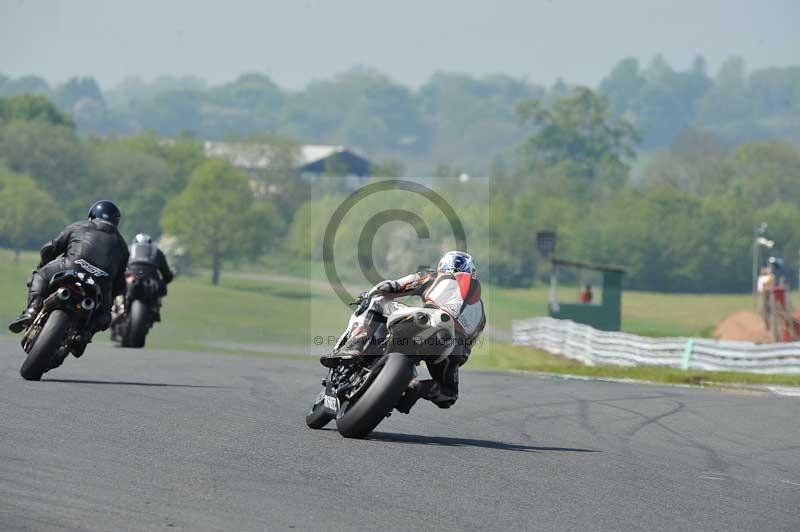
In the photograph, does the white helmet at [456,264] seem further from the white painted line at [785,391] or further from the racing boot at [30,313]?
the white painted line at [785,391]

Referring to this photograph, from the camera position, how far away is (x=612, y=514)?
341 inches

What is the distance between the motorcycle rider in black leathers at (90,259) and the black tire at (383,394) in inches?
182

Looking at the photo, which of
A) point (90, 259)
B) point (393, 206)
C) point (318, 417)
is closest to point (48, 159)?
point (393, 206)

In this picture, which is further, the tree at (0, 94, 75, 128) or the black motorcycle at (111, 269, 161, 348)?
the tree at (0, 94, 75, 128)

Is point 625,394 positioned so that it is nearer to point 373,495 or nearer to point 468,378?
point 468,378

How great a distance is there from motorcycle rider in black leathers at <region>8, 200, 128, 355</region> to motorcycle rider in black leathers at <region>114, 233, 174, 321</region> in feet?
23.1

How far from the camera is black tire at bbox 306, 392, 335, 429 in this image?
11.4 m

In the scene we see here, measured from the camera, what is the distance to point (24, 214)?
95.1 m

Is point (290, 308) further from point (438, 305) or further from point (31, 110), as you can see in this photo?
point (438, 305)

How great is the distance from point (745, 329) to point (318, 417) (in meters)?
35.4

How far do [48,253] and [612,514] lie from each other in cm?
801

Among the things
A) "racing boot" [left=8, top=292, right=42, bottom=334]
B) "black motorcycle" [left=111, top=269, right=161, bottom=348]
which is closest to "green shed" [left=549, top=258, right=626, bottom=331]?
"black motorcycle" [left=111, top=269, right=161, bottom=348]

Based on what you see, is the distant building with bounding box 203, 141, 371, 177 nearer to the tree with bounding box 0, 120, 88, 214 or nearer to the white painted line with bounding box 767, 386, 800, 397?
the tree with bounding box 0, 120, 88, 214

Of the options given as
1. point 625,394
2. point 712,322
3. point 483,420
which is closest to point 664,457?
point 483,420
